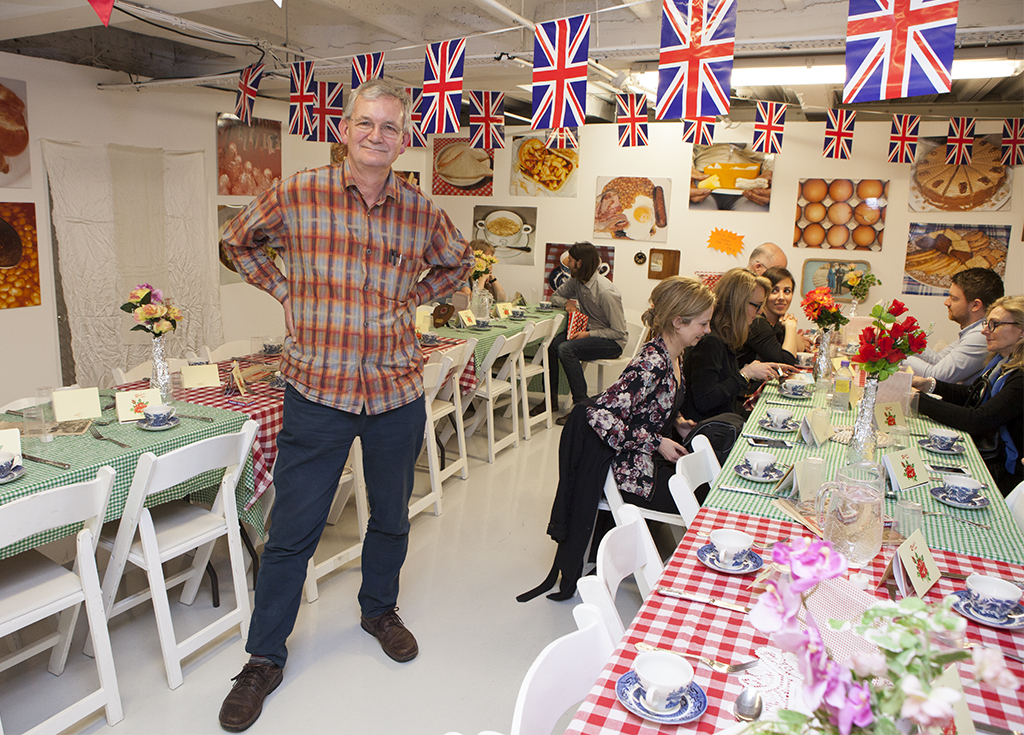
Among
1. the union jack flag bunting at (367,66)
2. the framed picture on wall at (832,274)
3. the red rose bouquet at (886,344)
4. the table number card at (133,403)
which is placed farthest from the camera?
the framed picture on wall at (832,274)

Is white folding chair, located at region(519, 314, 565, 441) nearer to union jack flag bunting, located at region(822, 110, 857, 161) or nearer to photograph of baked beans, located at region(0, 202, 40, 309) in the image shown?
union jack flag bunting, located at region(822, 110, 857, 161)

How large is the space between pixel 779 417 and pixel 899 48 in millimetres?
1504

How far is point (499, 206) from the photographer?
8.38m

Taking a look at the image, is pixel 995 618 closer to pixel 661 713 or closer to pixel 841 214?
pixel 661 713

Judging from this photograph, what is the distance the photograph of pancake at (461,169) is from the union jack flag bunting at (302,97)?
3023 millimetres

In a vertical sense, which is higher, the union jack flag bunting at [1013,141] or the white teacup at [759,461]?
the union jack flag bunting at [1013,141]

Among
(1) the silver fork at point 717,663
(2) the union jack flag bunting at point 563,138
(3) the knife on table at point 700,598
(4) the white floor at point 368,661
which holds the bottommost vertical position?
(4) the white floor at point 368,661

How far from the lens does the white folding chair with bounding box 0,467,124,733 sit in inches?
81.7

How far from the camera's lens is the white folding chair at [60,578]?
2074 millimetres

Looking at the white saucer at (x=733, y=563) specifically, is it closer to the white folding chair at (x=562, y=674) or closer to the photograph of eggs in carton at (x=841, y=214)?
the white folding chair at (x=562, y=674)

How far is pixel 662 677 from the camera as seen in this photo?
50.8 inches

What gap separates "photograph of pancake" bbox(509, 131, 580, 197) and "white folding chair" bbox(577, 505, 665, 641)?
633cm

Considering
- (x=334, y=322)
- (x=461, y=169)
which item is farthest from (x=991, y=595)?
(x=461, y=169)

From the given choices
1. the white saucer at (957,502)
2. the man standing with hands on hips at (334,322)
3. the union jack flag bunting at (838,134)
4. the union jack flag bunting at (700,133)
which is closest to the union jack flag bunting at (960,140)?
the union jack flag bunting at (838,134)
